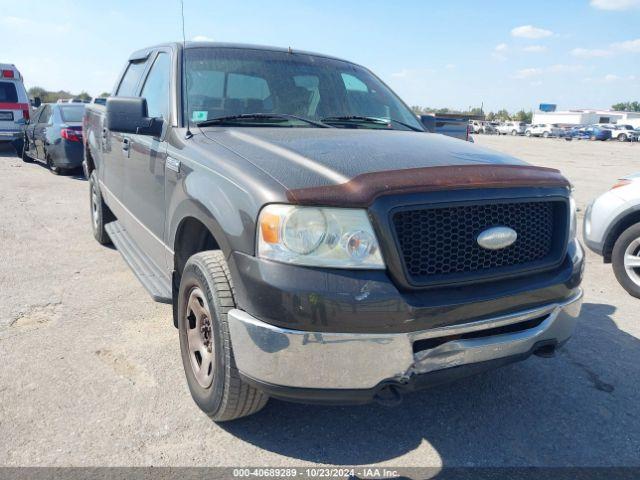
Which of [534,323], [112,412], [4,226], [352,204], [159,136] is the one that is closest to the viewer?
[352,204]

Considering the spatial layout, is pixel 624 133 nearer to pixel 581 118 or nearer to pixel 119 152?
pixel 581 118

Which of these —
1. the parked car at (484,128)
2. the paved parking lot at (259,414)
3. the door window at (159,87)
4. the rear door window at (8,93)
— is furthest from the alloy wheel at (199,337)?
the parked car at (484,128)

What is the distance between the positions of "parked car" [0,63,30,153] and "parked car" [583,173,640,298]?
15235mm

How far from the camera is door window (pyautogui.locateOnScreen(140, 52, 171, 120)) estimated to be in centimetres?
357

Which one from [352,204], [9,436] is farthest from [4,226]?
[352,204]

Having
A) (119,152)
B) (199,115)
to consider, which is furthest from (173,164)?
(119,152)

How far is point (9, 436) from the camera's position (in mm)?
2607

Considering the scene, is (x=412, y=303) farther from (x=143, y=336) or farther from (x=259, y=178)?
(x=143, y=336)

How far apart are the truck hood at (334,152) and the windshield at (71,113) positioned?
31.7ft

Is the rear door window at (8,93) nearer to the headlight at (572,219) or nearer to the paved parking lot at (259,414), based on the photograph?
the paved parking lot at (259,414)

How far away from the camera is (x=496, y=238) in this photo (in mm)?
2369

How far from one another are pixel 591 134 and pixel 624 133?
143 inches

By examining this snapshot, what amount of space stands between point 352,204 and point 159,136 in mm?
1784

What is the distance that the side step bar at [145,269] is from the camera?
3.34 metres
